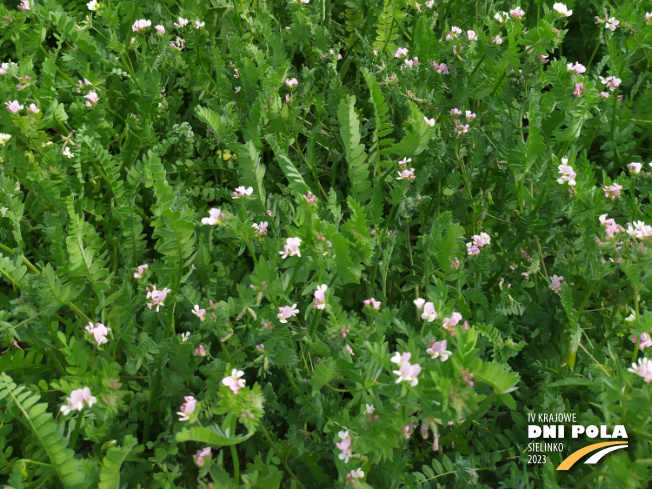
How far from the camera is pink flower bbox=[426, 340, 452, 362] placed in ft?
4.99

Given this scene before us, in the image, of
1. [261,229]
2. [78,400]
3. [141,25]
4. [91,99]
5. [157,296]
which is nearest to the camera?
[78,400]

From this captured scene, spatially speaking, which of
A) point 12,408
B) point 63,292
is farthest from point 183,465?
point 63,292

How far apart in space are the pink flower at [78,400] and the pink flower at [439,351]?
93 cm

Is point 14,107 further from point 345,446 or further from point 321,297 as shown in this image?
point 345,446

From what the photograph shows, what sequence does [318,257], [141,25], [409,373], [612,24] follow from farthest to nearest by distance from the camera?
1. [612,24]
2. [141,25]
3. [318,257]
4. [409,373]

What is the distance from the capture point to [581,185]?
7.32 ft

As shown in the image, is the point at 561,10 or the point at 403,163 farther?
the point at 561,10

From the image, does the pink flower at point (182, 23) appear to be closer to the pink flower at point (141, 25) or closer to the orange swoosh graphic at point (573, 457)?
the pink flower at point (141, 25)

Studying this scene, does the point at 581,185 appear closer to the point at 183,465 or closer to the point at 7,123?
the point at 183,465

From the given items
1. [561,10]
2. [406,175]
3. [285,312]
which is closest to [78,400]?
[285,312]

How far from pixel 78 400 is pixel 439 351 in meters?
0.99

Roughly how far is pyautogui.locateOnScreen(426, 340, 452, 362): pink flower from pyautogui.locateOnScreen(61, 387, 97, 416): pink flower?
93 centimetres

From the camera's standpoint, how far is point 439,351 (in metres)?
1.54

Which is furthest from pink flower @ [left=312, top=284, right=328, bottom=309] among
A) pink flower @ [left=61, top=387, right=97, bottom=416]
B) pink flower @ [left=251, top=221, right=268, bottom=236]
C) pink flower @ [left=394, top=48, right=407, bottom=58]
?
pink flower @ [left=394, top=48, right=407, bottom=58]
